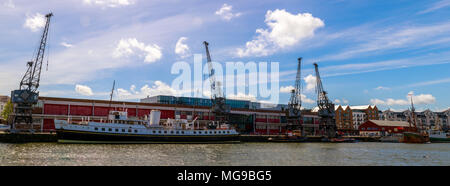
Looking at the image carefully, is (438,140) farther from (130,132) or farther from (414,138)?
(130,132)

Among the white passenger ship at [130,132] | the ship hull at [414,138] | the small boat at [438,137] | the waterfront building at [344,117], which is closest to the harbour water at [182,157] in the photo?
the white passenger ship at [130,132]

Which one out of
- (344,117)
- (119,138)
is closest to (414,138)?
(344,117)

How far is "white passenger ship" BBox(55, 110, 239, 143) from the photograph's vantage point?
190ft

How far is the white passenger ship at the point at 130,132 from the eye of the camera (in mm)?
58031

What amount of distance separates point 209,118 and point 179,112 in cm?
1189

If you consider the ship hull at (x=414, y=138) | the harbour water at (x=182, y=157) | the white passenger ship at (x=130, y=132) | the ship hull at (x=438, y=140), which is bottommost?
the ship hull at (x=438, y=140)

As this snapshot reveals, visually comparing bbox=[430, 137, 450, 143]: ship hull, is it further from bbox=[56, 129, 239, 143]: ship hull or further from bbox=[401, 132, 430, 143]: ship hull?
bbox=[56, 129, 239, 143]: ship hull

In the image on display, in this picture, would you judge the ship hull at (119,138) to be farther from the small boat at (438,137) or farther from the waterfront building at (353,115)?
the waterfront building at (353,115)

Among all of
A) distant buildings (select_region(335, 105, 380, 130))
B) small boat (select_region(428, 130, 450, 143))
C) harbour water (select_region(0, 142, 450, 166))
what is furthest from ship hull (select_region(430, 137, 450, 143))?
harbour water (select_region(0, 142, 450, 166))

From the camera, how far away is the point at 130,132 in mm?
63188
